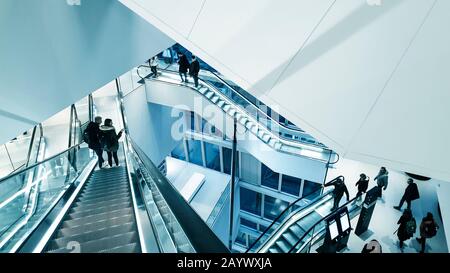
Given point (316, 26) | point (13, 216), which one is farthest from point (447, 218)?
point (13, 216)

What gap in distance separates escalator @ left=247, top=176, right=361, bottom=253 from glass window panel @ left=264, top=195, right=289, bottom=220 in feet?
34.8

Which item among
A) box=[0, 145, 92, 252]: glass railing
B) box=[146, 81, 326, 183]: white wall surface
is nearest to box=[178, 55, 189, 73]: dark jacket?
box=[146, 81, 326, 183]: white wall surface

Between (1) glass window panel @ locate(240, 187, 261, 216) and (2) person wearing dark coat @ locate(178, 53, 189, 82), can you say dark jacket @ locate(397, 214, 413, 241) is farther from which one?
(1) glass window panel @ locate(240, 187, 261, 216)

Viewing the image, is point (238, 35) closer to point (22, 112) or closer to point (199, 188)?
point (22, 112)

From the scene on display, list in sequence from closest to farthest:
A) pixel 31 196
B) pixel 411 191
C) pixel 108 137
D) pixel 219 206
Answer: pixel 31 196 < pixel 108 137 < pixel 411 191 < pixel 219 206

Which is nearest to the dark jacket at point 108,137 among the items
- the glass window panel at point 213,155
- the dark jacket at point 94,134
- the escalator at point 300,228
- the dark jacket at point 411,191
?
the dark jacket at point 94,134

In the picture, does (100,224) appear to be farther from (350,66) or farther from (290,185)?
(290,185)

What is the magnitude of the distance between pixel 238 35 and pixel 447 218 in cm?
703

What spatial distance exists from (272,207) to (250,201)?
1.67m

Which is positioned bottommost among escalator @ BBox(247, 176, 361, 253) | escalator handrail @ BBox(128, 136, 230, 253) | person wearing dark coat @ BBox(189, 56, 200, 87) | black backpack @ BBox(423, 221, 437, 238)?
escalator @ BBox(247, 176, 361, 253)

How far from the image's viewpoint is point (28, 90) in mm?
5688

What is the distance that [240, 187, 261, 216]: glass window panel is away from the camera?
2106 cm

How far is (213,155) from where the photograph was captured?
2095cm

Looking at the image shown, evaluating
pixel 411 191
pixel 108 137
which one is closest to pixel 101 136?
pixel 108 137
